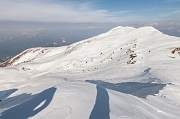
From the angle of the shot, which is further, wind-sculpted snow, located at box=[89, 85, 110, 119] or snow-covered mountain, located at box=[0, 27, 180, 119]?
snow-covered mountain, located at box=[0, 27, 180, 119]

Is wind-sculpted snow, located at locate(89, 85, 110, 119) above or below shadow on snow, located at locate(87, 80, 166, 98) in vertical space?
above

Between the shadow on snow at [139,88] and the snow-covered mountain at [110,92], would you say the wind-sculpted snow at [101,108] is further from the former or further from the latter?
the shadow on snow at [139,88]

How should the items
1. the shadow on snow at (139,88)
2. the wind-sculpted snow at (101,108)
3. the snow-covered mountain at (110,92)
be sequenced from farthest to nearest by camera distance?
1. the shadow on snow at (139,88)
2. the snow-covered mountain at (110,92)
3. the wind-sculpted snow at (101,108)

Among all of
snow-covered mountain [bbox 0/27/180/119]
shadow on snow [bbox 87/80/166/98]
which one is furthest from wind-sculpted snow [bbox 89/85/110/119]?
shadow on snow [bbox 87/80/166/98]

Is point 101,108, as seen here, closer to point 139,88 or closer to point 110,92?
point 110,92

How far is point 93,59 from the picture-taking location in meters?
41.6

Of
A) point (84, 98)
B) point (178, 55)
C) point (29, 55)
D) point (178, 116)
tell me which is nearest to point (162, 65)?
point (178, 55)

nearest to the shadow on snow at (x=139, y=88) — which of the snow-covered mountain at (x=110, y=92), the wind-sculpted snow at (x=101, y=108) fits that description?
the snow-covered mountain at (x=110, y=92)

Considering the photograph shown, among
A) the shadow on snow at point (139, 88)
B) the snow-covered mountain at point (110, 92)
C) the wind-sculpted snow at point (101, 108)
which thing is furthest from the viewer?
the shadow on snow at point (139, 88)

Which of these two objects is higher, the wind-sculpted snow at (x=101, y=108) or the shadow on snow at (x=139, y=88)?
the wind-sculpted snow at (x=101, y=108)

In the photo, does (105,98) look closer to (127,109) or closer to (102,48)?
(127,109)

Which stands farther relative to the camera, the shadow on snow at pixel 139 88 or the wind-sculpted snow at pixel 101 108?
the shadow on snow at pixel 139 88

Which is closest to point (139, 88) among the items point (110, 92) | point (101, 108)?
point (110, 92)

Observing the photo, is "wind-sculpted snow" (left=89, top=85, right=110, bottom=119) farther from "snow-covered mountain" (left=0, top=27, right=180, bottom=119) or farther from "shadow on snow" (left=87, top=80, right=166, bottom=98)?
"shadow on snow" (left=87, top=80, right=166, bottom=98)
